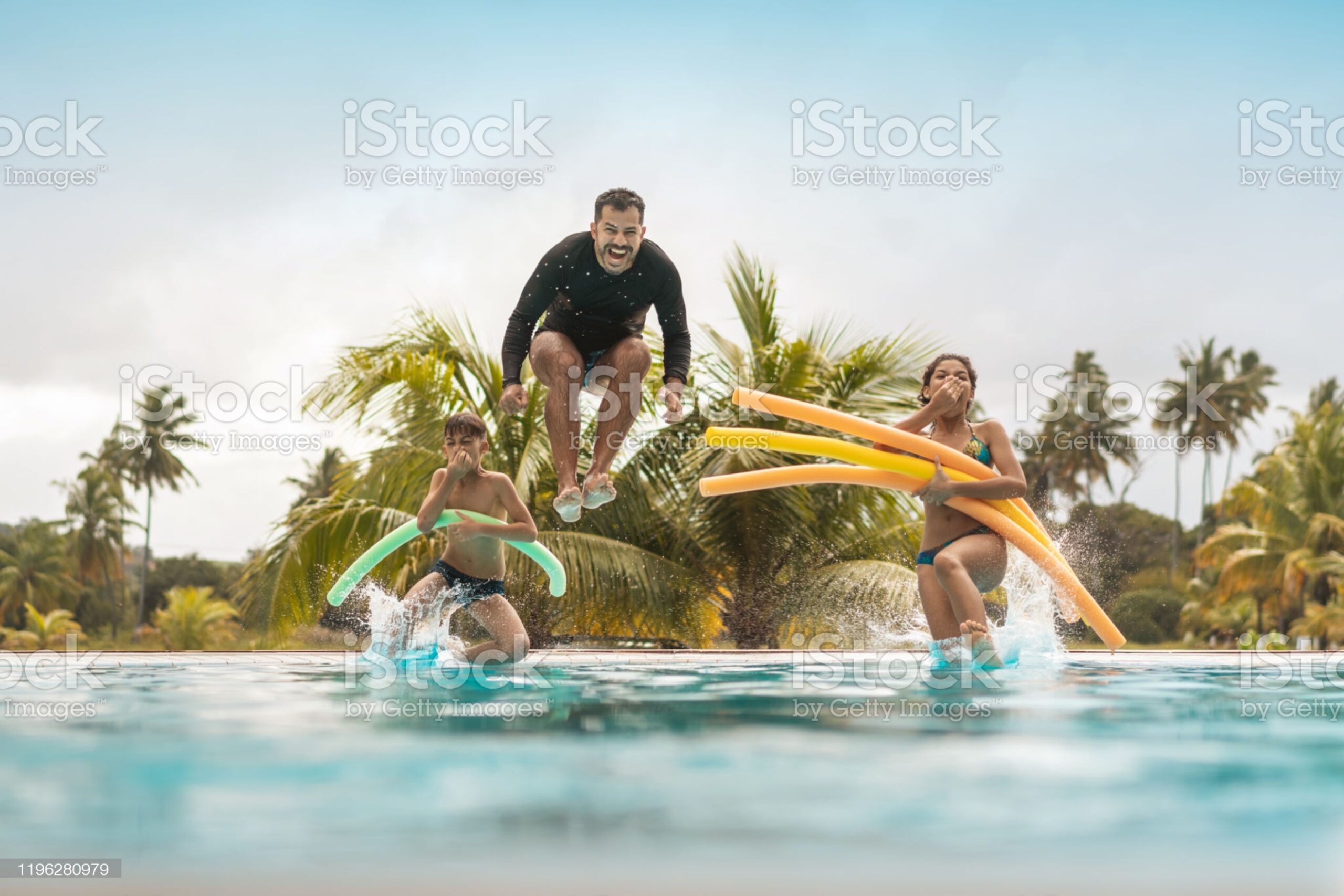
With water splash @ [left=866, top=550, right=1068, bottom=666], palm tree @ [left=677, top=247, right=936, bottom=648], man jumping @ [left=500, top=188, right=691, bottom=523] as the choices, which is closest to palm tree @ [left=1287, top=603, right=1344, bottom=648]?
palm tree @ [left=677, top=247, right=936, bottom=648]

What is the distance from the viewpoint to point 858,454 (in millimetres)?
6402

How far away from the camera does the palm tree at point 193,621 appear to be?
48125 millimetres

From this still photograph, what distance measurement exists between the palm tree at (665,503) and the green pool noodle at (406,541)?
4.54m

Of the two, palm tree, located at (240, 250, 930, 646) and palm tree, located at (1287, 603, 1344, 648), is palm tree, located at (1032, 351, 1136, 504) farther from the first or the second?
palm tree, located at (240, 250, 930, 646)

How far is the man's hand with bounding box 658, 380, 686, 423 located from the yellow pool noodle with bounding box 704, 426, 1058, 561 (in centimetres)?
34

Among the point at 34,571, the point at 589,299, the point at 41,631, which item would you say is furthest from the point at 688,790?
the point at 34,571

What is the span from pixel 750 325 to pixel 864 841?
40.4 ft

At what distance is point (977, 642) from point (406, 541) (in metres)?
3.97

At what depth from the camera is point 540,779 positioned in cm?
294

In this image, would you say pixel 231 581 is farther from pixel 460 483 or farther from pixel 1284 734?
pixel 1284 734

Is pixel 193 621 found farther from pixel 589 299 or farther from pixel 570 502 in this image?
pixel 589 299

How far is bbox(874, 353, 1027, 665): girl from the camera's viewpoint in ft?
19.6

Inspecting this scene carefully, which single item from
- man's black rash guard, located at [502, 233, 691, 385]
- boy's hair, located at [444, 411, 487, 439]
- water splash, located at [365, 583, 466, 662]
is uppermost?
man's black rash guard, located at [502, 233, 691, 385]

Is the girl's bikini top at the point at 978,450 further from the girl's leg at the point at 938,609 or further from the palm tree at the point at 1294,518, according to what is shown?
the palm tree at the point at 1294,518
